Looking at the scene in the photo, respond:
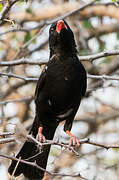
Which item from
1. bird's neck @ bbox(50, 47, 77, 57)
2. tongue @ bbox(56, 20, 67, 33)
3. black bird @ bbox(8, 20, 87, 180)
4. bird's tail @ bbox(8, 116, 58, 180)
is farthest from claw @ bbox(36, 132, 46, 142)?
tongue @ bbox(56, 20, 67, 33)

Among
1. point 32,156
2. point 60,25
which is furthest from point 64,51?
point 32,156

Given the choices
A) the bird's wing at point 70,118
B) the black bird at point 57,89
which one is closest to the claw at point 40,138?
the black bird at point 57,89

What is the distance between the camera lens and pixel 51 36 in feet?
18.4

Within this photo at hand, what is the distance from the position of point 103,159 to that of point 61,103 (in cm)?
319

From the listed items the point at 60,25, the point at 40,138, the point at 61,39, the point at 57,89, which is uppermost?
the point at 60,25

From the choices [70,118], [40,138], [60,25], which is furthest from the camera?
[70,118]

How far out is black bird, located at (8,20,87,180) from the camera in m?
5.30

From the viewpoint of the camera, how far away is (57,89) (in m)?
5.33

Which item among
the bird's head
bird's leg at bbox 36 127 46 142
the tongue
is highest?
the tongue

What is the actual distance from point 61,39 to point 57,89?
2.11 feet

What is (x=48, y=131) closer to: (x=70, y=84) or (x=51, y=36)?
(x=70, y=84)

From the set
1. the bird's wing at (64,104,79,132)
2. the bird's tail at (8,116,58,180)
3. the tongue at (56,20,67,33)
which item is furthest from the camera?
the bird's wing at (64,104,79,132)

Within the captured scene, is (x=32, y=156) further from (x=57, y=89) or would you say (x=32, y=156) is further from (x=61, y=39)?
(x=61, y=39)

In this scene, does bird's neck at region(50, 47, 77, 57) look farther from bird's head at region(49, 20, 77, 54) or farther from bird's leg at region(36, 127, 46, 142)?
bird's leg at region(36, 127, 46, 142)
